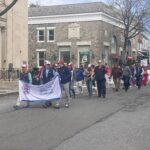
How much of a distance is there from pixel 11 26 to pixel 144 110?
2197 cm

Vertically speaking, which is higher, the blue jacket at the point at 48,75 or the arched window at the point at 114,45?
the arched window at the point at 114,45

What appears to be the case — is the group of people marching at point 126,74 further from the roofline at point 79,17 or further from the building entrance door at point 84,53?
the roofline at point 79,17

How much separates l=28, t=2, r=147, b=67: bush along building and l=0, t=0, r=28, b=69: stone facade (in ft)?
38.3

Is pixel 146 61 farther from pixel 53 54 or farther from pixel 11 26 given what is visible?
pixel 11 26

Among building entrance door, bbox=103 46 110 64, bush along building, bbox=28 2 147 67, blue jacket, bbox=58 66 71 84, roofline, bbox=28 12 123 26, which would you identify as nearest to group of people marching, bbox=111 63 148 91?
blue jacket, bbox=58 66 71 84

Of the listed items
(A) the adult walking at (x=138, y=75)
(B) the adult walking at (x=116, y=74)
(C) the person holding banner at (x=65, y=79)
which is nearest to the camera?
(C) the person holding banner at (x=65, y=79)

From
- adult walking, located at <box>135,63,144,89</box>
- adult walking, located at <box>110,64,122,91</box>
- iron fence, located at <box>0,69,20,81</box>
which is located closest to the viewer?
adult walking, located at <box>110,64,122,91</box>

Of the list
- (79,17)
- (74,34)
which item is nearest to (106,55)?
(74,34)

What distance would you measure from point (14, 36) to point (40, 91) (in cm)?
1973

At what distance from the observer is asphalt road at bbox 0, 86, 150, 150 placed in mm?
9984

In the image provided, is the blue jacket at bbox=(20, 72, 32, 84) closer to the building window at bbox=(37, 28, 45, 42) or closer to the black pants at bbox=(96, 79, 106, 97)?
the black pants at bbox=(96, 79, 106, 97)

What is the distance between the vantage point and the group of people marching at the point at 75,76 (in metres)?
17.9

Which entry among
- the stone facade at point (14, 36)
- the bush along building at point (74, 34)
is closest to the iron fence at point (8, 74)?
the stone facade at point (14, 36)

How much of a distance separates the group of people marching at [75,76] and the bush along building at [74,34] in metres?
17.7
